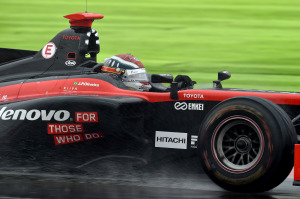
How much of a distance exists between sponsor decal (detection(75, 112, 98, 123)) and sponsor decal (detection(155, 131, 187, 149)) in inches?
26.5

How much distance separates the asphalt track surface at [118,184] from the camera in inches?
240

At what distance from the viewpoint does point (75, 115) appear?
6.97 meters

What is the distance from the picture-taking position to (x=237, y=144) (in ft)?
20.1

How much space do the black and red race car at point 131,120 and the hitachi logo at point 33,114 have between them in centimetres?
1

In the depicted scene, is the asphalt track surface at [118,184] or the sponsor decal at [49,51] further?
the sponsor decal at [49,51]

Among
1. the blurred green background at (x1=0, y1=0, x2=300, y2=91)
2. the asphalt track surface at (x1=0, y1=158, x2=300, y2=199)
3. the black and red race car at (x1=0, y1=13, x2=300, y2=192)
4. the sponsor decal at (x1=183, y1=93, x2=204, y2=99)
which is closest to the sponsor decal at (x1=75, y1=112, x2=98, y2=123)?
the black and red race car at (x1=0, y1=13, x2=300, y2=192)

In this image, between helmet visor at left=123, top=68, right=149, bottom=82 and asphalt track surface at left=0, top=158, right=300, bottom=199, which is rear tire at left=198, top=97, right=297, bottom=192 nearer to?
asphalt track surface at left=0, top=158, right=300, bottom=199

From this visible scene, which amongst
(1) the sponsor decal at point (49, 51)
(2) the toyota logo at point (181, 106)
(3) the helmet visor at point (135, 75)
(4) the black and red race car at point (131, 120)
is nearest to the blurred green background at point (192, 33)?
(3) the helmet visor at point (135, 75)

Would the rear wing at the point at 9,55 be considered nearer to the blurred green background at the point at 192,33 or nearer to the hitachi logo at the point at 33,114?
the hitachi logo at the point at 33,114

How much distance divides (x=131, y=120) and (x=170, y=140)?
1.52 ft

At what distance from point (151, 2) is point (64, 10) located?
2955 millimetres

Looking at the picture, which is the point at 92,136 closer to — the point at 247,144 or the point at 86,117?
the point at 86,117

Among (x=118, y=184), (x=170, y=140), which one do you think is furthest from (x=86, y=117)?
(x=170, y=140)

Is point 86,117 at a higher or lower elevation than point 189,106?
lower
